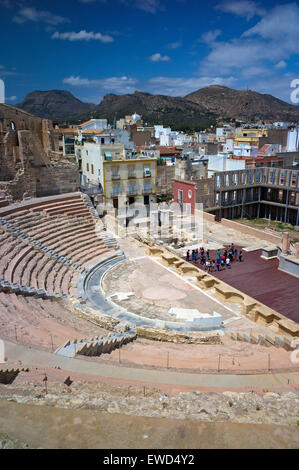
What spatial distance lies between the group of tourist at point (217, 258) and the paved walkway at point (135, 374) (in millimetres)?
12307

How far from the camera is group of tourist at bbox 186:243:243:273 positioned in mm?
22766

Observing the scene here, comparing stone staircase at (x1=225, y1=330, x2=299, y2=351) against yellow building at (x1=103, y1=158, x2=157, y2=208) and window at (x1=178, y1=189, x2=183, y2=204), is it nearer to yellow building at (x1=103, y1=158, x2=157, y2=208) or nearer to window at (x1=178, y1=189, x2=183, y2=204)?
window at (x1=178, y1=189, x2=183, y2=204)

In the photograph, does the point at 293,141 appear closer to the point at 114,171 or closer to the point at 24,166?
the point at 114,171

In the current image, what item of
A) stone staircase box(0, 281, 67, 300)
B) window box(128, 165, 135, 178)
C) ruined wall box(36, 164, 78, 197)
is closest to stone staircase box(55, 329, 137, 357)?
stone staircase box(0, 281, 67, 300)

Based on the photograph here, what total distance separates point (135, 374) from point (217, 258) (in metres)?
15.2

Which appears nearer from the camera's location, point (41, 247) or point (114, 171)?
point (41, 247)

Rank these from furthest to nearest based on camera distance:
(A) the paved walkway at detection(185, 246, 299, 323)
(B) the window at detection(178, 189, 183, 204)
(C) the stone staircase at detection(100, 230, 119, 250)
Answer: (B) the window at detection(178, 189, 183, 204), (C) the stone staircase at detection(100, 230, 119, 250), (A) the paved walkway at detection(185, 246, 299, 323)

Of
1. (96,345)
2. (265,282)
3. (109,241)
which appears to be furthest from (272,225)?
(96,345)

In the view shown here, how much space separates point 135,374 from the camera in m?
9.96

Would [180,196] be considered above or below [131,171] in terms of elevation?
below

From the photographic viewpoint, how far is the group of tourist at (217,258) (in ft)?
74.7

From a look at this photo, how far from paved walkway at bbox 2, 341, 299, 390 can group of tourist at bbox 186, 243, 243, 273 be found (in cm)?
1231

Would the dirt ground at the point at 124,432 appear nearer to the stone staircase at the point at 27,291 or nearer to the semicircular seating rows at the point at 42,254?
the semicircular seating rows at the point at 42,254

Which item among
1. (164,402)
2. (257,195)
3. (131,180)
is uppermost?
(131,180)
